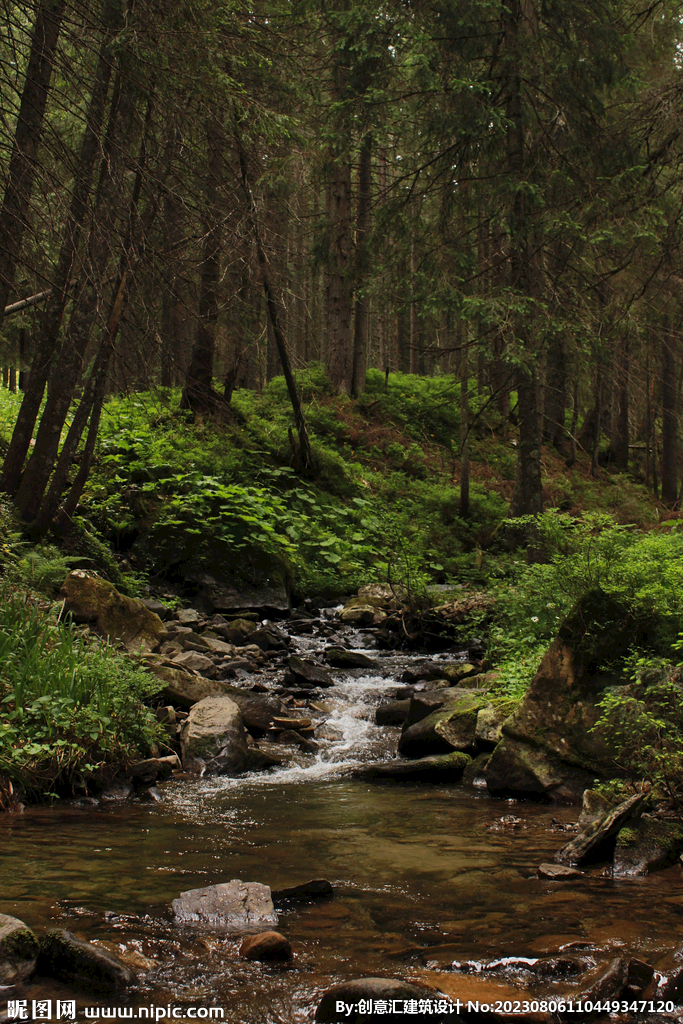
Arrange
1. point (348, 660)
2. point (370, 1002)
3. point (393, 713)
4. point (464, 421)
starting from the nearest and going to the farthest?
point (370, 1002) → point (393, 713) → point (348, 660) → point (464, 421)

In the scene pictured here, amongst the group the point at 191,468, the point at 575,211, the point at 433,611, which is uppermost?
the point at 575,211

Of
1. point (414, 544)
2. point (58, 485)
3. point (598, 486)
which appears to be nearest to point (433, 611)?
point (414, 544)

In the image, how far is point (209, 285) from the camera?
8984 mm

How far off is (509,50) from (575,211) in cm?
267

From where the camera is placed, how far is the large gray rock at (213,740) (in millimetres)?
6082

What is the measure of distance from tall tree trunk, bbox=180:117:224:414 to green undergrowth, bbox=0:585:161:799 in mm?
2714

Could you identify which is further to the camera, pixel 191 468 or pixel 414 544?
pixel 414 544

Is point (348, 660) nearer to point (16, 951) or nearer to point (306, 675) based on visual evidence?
point (306, 675)

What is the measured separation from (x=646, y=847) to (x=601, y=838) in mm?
234

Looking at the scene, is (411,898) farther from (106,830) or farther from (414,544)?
(414,544)

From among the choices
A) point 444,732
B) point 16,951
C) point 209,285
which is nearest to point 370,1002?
point 16,951

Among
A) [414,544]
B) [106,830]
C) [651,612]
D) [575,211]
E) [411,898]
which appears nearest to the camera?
[411,898]

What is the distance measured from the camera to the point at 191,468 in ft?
43.2

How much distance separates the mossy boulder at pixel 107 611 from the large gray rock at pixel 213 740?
1487 mm
